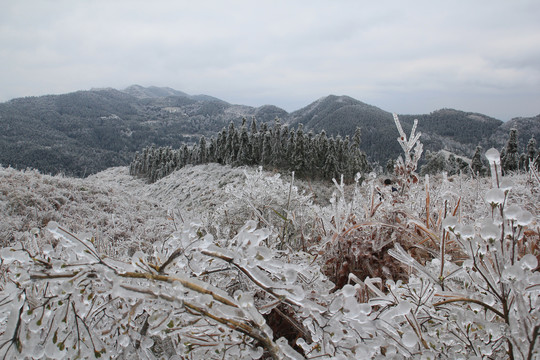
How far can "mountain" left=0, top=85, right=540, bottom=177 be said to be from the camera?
10875 cm

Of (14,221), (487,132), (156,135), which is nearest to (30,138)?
(156,135)

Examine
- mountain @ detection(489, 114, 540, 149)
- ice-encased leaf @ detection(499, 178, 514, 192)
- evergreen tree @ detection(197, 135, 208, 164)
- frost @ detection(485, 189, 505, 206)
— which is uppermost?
mountain @ detection(489, 114, 540, 149)

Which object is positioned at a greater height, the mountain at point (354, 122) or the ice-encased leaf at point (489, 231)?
the mountain at point (354, 122)

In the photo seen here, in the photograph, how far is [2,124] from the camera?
131000 millimetres

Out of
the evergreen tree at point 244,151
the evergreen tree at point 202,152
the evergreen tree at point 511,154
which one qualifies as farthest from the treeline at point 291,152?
the evergreen tree at point 511,154

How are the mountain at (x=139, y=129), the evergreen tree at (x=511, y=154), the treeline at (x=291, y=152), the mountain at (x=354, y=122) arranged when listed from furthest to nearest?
the mountain at (x=354, y=122) → the mountain at (x=139, y=129) → the evergreen tree at (x=511, y=154) → the treeline at (x=291, y=152)

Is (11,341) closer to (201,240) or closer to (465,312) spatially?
(201,240)

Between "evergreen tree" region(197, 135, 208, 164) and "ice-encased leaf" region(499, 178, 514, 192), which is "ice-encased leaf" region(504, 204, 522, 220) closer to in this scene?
"ice-encased leaf" region(499, 178, 514, 192)

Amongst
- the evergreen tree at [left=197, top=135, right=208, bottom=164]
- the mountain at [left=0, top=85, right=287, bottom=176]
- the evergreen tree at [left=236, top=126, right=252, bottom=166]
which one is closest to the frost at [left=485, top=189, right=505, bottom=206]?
the evergreen tree at [left=236, top=126, right=252, bottom=166]

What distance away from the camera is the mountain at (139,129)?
109 meters

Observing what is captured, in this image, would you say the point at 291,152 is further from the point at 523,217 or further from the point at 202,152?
the point at 523,217

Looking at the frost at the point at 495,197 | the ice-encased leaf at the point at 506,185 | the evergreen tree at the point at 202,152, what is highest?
the ice-encased leaf at the point at 506,185

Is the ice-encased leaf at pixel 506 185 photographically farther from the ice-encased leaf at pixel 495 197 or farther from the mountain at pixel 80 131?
the mountain at pixel 80 131

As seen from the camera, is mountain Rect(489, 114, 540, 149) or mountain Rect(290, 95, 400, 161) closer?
mountain Rect(290, 95, 400, 161)
